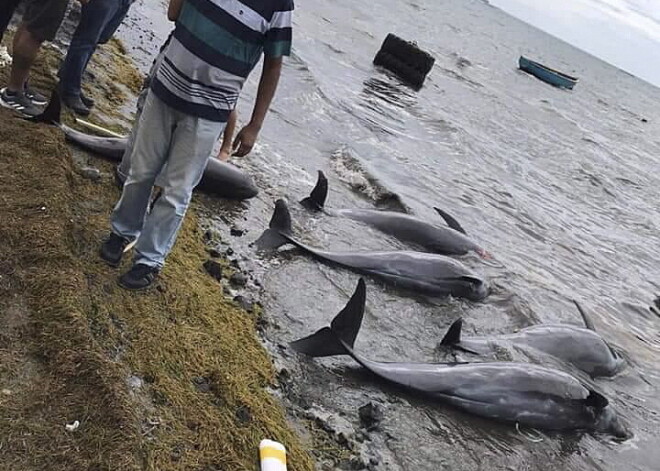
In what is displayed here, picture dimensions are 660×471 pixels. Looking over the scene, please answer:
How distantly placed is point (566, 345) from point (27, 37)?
21.9 feet

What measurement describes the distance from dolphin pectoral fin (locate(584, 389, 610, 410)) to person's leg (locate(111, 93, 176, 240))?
4494 millimetres

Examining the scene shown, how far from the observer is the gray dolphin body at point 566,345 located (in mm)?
7492

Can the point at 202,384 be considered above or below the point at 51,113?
below

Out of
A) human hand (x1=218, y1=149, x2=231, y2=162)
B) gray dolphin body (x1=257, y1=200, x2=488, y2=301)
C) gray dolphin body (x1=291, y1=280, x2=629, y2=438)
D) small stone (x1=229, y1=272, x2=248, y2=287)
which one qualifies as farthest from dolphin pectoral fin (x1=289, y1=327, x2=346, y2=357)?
Result: gray dolphin body (x1=257, y1=200, x2=488, y2=301)

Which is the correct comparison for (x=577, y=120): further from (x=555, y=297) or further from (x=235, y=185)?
(x=235, y=185)

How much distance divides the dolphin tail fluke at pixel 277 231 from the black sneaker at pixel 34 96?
2715 millimetres

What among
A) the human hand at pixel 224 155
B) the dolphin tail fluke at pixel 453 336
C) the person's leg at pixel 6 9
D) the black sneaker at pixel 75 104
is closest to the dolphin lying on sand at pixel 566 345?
the dolphin tail fluke at pixel 453 336

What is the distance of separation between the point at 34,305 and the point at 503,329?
234 inches

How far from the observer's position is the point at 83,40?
7.23 m

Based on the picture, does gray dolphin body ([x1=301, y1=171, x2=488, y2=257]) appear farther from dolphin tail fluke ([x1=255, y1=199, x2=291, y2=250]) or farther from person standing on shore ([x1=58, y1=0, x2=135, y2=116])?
person standing on shore ([x1=58, y1=0, x2=135, y2=116])

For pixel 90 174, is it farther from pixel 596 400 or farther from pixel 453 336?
pixel 596 400

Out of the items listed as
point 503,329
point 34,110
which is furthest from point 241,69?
point 503,329

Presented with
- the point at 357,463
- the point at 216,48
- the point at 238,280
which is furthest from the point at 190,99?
the point at 357,463

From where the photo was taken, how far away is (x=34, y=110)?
21.8ft
